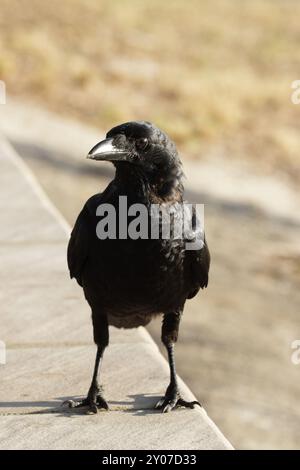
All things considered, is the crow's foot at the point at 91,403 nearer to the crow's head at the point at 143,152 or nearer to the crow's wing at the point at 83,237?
the crow's wing at the point at 83,237

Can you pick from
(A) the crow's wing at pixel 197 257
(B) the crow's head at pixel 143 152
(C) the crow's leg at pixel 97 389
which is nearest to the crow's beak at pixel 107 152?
(B) the crow's head at pixel 143 152

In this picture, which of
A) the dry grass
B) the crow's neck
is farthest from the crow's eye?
the dry grass

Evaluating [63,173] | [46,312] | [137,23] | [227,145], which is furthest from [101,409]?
[137,23]

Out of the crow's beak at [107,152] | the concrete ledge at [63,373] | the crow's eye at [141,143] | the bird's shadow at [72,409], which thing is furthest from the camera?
the bird's shadow at [72,409]

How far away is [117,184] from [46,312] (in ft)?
5.41

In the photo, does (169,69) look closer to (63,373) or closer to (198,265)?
(63,373)

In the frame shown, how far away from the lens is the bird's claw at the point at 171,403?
4.09 meters

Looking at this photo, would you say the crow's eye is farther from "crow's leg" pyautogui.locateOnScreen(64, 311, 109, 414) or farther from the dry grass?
the dry grass

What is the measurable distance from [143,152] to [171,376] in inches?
40.9

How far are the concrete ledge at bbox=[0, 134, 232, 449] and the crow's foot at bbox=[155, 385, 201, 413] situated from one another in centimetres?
3

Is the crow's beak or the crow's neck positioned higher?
the crow's beak

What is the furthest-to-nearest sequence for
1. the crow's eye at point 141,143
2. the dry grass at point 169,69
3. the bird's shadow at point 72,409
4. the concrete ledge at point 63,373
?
1. the dry grass at point 169,69
2. the bird's shadow at point 72,409
3. the concrete ledge at point 63,373
4. the crow's eye at point 141,143

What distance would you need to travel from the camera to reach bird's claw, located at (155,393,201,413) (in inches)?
161

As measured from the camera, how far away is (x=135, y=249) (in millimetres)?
3756
